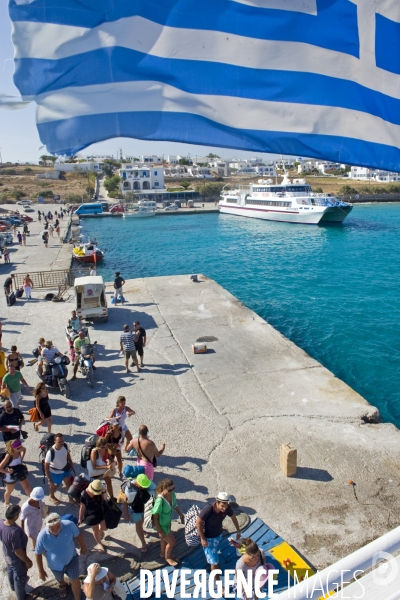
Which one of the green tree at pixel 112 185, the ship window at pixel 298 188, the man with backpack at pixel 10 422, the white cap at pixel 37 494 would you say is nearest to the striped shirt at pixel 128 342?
the man with backpack at pixel 10 422

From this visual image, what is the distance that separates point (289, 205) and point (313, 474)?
63.7m

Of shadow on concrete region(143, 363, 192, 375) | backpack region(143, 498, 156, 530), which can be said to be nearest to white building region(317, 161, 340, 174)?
shadow on concrete region(143, 363, 192, 375)

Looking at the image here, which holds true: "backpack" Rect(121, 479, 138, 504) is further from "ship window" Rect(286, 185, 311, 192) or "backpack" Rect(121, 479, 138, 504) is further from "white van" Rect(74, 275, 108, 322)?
"ship window" Rect(286, 185, 311, 192)

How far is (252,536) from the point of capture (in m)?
6.45

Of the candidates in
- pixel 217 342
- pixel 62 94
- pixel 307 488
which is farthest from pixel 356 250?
pixel 62 94

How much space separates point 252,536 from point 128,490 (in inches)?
73.7

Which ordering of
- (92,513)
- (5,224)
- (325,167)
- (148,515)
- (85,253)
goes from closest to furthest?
(92,513) < (148,515) < (85,253) < (5,224) < (325,167)

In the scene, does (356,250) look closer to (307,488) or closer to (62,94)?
(307,488)

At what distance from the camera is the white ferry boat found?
63344 millimetres

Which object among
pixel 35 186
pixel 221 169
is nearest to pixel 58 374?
pixel 35 186

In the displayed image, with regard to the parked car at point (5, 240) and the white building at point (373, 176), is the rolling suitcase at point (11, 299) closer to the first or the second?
the parked car at point (5, 240)

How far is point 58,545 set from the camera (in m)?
5.30

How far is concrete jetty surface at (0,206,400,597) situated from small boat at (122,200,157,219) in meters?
68.5

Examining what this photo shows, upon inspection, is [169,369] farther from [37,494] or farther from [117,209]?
[117,209]
